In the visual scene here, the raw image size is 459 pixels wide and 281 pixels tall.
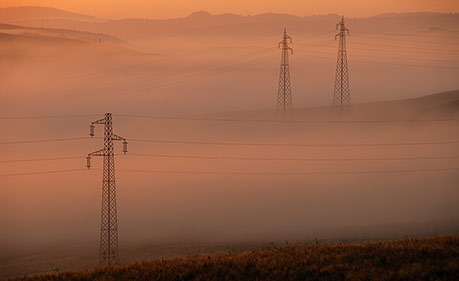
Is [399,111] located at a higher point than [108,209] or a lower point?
higher

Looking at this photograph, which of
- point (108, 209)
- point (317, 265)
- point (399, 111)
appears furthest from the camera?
point (399, 111)

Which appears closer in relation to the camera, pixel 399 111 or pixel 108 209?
pixel 108 209

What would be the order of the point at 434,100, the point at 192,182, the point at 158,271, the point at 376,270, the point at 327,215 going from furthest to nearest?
1. the point at 434,100
2. the point at 192,182
3. the point at 327,215
4. the point at 158,271
5. the point at 376,270

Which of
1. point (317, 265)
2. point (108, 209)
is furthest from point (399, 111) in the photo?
point (317, 265)

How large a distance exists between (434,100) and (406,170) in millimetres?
52259

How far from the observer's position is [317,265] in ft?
107

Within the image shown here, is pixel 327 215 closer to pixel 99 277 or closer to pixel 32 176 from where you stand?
pixel 99 277

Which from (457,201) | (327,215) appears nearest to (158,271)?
(327,215)

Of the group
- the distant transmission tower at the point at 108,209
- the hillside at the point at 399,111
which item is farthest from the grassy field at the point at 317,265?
the hillside at the point at 399,111

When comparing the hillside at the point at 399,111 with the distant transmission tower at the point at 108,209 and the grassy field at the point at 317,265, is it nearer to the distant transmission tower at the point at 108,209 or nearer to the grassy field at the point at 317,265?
the distant transmission tower at the point at 108,209

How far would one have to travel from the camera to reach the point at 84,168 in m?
182

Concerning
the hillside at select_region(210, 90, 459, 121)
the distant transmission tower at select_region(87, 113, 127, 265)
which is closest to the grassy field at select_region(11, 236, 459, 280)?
the distant transmission tower at select_region(87, 113, 127, 265)

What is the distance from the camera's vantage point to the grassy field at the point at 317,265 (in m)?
30.5

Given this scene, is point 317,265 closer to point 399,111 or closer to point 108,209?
point 108,209
